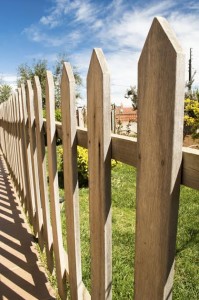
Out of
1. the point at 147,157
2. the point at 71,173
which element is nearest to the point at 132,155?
the point at 147,157

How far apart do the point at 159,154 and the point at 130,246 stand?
7.14ft

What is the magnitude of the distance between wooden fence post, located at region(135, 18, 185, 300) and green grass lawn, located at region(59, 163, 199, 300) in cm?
131

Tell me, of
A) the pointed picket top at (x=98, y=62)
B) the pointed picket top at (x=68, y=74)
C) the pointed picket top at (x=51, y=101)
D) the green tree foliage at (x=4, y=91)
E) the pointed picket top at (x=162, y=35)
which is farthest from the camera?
the green tree foliage at (x=4, y=91)

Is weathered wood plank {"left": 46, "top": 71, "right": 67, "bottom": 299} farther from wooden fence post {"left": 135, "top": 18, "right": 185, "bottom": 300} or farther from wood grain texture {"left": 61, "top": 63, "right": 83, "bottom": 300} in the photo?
wooden fence post {"left": 135, "top": 18, "right": 185, "bottom": 300}

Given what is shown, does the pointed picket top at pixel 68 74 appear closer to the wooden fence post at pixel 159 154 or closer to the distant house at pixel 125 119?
the wooden fence post at pixel 159 154

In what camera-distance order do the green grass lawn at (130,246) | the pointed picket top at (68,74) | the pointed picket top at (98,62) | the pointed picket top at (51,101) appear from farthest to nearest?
1. the green grass lawn at (130,246)
2. the pointed picket top at (51,101)
3. the pointed picket top at (68,74)
4. the pointed picket top at (98,62)

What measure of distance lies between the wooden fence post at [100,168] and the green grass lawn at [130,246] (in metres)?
0.91

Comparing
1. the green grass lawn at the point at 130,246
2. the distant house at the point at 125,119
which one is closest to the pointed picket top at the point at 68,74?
the green grass lawn at the point at 130,246

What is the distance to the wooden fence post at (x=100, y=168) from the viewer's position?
1.13 m

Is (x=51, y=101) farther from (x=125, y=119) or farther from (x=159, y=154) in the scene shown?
(x=125, y=119)

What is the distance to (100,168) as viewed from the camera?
1.20m

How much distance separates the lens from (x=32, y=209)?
297 cm

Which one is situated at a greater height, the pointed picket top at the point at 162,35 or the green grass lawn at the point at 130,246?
the pointed picket top at the point at 162,35

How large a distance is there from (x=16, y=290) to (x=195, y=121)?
29.4 feet
